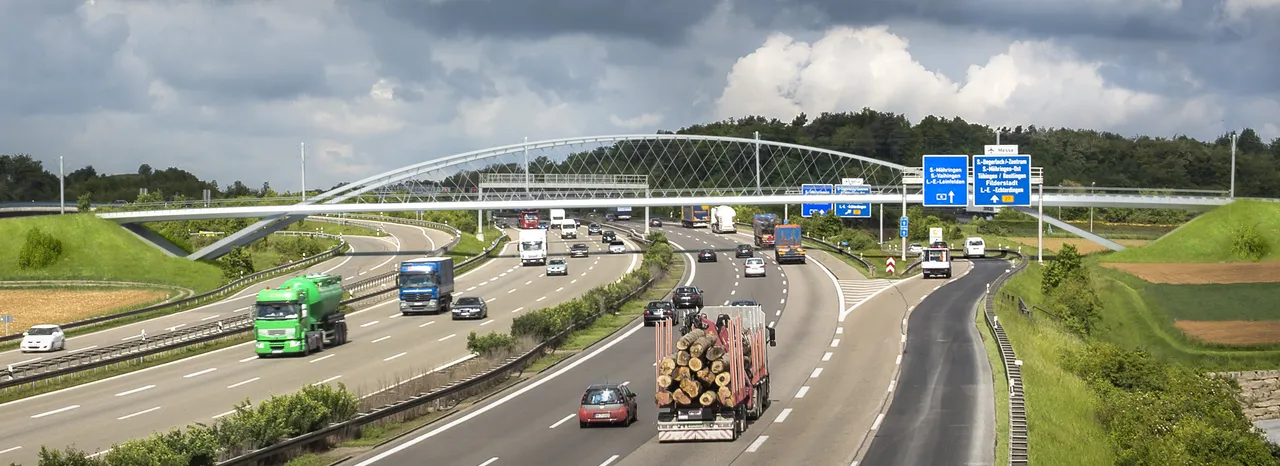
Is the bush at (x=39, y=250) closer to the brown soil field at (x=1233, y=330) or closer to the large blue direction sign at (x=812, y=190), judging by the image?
the large blue direction sign at (x=812, y=190)

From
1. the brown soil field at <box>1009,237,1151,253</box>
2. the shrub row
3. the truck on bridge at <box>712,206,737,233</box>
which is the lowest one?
the shrub row

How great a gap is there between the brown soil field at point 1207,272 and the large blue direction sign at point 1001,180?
12439 millimetres

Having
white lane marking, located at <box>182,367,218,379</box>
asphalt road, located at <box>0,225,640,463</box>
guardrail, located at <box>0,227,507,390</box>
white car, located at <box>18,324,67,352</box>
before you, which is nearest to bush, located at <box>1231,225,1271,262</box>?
asphalt road, located at <box>0,225,640,463</box>

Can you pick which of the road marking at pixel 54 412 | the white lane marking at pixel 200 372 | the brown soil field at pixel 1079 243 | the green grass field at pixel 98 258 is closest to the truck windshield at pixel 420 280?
the white lane marking at pixel 200 372

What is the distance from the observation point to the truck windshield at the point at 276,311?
160 ft

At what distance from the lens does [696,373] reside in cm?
2777

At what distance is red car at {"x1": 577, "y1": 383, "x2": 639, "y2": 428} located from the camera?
31.5 m

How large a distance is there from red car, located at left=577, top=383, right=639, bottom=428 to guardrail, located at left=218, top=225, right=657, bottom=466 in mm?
5117

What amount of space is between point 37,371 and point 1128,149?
6734 inches

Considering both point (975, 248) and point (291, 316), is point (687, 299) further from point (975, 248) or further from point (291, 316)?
point (975, 248)

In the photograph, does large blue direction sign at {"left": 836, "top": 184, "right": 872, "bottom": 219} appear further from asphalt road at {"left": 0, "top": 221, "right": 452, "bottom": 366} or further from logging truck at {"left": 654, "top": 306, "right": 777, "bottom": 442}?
logging truck at {"left": 654, "top": 306, "right": 777, "bottom": 442}

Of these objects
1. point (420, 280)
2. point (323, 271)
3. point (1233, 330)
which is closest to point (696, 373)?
point (420, 280)

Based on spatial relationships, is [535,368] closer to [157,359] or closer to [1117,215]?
[157,359]

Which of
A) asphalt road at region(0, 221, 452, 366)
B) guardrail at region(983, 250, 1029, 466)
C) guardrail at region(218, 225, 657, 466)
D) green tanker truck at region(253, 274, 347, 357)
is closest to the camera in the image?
guardrail at region(983, 250, 1029, 466)
